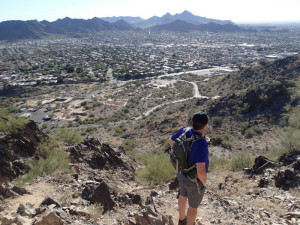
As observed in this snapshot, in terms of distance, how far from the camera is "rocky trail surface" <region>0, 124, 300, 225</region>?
5836 millimetres

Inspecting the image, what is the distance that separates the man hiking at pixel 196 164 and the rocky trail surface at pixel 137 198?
2.74 ft

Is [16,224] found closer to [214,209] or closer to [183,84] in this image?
[214,209]

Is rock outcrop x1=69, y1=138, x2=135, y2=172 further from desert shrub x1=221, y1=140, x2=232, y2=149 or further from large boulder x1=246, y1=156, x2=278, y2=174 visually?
desert shrub x1=221, y1=140, x2=232, y2=149

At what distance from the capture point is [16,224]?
521 cm

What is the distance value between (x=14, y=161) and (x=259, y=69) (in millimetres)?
47122

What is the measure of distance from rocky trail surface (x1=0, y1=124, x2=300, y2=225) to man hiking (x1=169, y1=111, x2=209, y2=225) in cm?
83

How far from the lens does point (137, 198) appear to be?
7891 millimetres

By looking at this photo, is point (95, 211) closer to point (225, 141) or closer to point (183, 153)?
point (183, 153)

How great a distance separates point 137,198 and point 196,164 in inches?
170

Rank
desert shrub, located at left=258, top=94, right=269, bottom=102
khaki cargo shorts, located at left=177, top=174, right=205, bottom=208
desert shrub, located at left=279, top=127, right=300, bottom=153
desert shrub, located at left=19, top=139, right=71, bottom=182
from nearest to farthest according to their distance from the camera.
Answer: khaki cargo shorts, located at left=177, top=174, right=205, bottom=208 → desert shrub, located at left=19, top=139, right=71, bottom=182 → desert shrub, located at left=279, top=127, right=300, bottom=153 → desert shrub, located at left=258, top=94, right=269, bottom=102

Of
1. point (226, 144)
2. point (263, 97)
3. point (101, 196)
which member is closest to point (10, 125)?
point (101, 196)

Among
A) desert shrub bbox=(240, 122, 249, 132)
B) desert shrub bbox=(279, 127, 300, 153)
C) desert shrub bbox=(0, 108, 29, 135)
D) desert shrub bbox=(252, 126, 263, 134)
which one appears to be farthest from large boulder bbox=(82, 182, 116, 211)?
desert shrub bbox=(240, 122, 249, 132)

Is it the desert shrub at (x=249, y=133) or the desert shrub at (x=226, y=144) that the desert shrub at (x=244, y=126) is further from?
the desert shrub at (x=226, y=144)

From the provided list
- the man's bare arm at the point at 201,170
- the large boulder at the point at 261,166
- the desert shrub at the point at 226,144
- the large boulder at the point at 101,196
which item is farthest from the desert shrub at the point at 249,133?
the man's bare arm at the point at 201,170
